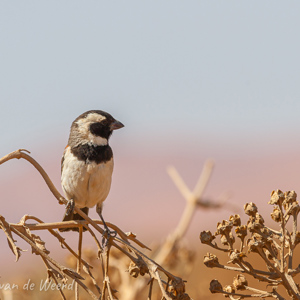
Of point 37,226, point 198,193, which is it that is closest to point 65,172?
point 198,193

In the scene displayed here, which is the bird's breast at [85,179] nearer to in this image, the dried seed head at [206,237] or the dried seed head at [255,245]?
the dried seed head at [206,237]

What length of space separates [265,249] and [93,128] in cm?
252

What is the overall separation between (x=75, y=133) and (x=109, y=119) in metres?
0.33

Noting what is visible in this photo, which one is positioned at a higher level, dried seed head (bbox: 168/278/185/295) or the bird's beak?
the bird's beak

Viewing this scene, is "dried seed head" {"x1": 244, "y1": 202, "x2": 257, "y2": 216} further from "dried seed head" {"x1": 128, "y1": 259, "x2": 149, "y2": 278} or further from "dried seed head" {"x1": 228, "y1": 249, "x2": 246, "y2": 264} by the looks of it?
"dried seed head" {"x1": 128, "y1": 259, "x2": 149, "y2": 278}

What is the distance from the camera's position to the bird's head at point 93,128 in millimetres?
4484

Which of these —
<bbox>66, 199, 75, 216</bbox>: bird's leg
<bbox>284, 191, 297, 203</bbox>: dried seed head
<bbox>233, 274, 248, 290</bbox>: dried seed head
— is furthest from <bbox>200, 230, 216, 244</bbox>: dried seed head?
<bbox>66, 199, 75, 216</bbox>: bird's leg

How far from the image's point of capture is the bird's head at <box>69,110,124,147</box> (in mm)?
4484

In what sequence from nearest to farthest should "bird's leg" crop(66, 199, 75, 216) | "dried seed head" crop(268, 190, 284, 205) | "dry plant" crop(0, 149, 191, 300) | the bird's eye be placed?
1. "dry plant" crop(0, 149, 191, 300)
2. "dried seed head" crop(268, 190, 284, 205)
3. "bird's leg" crop(66, 199, 75, 216)
4. the bird's eye

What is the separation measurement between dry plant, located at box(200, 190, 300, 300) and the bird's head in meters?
2.27

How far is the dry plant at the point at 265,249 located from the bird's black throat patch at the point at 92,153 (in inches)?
81.6

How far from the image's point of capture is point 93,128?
4582 mm

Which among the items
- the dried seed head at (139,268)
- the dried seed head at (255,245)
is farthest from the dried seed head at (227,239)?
the dried seed head at (139,268)

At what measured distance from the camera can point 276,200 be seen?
234 cm
